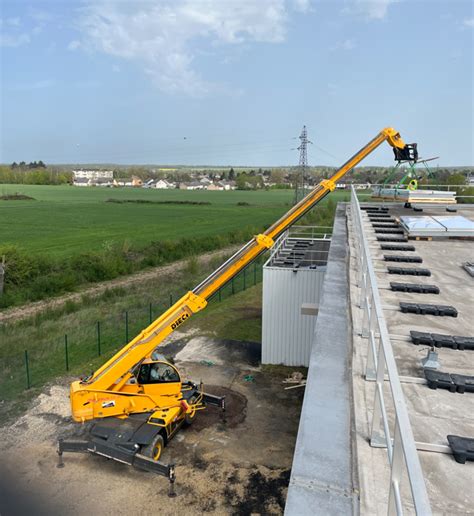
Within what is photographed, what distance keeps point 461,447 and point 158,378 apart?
10.9m

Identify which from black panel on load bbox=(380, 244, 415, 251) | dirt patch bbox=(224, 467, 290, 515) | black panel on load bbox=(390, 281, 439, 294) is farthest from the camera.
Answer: black panel on load bbox=(380, 244, 415, 251)

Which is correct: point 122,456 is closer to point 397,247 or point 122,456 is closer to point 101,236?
point 397,247

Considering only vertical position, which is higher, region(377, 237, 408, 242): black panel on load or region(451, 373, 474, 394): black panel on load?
region(377, 237, 408, 242): black panel on load

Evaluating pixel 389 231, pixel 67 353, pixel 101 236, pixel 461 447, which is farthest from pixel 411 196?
pixel 101 236

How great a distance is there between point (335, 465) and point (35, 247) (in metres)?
53.5

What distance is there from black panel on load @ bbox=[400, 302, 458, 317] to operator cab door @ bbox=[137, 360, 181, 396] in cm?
793

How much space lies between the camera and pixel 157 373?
14.1 m

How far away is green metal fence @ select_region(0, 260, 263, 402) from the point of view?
18.4m

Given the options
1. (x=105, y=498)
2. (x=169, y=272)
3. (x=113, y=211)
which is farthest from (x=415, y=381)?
(x=113, y=211)

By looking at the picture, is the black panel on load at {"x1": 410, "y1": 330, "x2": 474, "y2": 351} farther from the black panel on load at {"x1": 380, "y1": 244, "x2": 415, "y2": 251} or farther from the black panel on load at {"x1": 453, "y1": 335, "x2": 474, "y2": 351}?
the black panel on load at {"x1": 380, "y1": 244, "x2": 415, "y2": 251}

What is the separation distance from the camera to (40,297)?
110 ft

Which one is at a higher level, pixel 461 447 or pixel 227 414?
pixel 461 447

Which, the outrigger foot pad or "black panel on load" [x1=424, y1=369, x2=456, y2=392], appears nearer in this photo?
"black panel on load" [x1=424, y1=369, x2=456, y2=392]

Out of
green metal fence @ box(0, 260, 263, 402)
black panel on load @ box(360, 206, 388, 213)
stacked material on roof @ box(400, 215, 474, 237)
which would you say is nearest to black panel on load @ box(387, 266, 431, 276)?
stacked material on roof @ box(400, 215, 474, 237)
